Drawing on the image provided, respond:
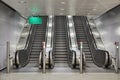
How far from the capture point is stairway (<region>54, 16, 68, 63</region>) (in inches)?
539

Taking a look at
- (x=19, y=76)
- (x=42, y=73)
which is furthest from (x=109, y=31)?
(x=19, y=76)

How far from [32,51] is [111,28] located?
17.4ft

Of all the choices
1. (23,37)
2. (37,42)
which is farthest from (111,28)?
(23,37)

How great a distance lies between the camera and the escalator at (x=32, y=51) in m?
10.8

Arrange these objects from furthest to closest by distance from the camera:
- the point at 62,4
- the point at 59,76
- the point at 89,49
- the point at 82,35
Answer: the point at 82,35
the point at 89,49
the point at 62,4
the point at 59,76

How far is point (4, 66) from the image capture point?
10359 millimetres

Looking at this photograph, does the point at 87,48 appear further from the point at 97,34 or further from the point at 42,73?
the point at 42,73

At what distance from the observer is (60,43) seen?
15.5 meters

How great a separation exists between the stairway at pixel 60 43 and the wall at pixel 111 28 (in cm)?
269

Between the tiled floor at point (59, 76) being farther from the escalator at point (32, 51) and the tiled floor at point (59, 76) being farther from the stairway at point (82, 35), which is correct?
the stairway at point (82, 35)

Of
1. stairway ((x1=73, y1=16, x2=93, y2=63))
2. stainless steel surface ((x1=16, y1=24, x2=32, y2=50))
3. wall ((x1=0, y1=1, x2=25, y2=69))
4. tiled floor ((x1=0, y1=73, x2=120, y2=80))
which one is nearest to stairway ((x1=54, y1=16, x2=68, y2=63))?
stairway ((x1=73, y1=16, x2=93, y2=63))

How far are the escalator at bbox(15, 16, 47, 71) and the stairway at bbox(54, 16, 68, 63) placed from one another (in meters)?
1.05

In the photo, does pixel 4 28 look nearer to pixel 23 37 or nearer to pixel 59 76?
pixel 59 76

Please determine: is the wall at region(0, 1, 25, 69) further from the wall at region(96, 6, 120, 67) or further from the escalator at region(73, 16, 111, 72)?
the wall at region(96, 6, 120, 67)
